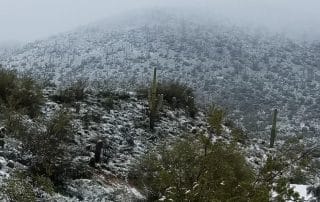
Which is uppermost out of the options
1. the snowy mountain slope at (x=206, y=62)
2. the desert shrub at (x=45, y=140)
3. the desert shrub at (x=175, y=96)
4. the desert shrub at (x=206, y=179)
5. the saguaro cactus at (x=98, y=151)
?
the desert shrub at (x=206, y=179)

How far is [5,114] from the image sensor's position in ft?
29.5

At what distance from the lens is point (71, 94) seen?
12781mm

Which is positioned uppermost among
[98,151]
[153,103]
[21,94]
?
[21,94]

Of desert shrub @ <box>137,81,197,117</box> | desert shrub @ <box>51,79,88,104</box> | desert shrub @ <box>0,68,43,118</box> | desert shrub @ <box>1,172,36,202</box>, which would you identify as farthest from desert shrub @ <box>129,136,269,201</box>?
desert shrub @ <box>137,81,197,117</box>

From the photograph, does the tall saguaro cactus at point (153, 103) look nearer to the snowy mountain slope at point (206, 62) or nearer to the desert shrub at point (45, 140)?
the desert shrub at point (45, 140)

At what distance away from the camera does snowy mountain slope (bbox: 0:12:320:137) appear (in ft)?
96.1

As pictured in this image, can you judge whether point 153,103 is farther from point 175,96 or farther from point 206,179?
point 206,179

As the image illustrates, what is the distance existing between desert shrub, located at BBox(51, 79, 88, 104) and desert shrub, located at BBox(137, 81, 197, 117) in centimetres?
212

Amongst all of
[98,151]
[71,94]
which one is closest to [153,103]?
[71,94]

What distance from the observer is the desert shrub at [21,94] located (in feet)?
33.1

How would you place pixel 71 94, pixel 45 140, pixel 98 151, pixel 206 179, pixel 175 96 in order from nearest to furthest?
1. pixel 206 179
2. pixel 45 140
3. pixel 98 151
4. pixel 71 94
5. pixel 175 96

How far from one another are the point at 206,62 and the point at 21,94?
87.4ft

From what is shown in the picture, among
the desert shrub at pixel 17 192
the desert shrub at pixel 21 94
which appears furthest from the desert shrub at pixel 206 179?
the desert shrub at pixel 21 94

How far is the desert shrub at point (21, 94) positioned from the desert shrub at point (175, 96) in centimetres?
438
